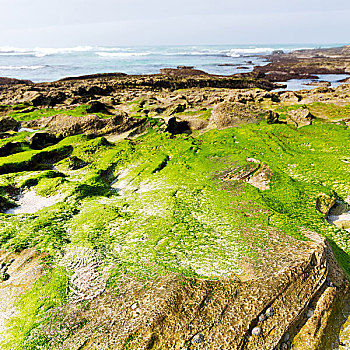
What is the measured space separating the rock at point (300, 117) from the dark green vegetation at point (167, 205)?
378 centimetres

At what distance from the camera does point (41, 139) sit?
24.3 meters

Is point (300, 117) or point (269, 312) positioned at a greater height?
point (300, 117)

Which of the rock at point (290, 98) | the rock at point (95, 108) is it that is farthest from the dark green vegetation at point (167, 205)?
the rock at point (290, 98)

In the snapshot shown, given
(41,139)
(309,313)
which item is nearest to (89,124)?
(41,139)

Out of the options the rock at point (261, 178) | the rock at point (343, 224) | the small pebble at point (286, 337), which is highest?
the rock at point (261, 178)

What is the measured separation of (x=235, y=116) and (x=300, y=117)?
712 cm

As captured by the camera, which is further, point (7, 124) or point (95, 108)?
point (95, 108)

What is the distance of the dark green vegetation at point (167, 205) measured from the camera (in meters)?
8.91

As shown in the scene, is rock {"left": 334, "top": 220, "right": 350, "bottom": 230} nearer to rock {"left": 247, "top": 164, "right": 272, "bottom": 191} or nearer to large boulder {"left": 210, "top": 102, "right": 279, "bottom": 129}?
rock {"left": 247, "top": 164, "right": 272, "bottom": 191}

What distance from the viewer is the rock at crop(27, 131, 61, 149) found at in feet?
76.8

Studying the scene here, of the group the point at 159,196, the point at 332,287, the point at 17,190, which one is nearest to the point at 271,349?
the point at 332,287

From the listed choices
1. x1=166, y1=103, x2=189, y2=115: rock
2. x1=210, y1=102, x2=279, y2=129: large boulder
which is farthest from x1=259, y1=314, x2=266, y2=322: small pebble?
x1=166, y1=103, x2=189, y2=115: rock

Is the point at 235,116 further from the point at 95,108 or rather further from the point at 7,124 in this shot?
the point at 7,124

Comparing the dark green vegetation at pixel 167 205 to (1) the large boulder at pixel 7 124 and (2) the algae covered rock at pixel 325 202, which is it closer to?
(2) the algae covered rock at pixel 325 202
